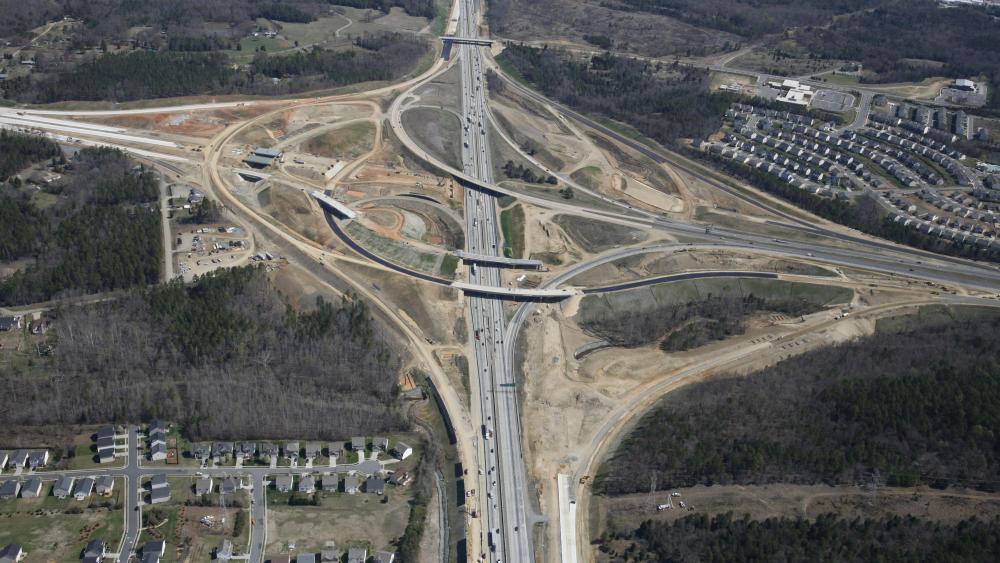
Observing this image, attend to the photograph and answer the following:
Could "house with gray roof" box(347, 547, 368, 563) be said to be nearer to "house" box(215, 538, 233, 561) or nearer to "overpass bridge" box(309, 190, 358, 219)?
"house" box(215, 538, 233, 561)

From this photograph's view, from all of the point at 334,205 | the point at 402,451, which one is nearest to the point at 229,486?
the point at 402,451

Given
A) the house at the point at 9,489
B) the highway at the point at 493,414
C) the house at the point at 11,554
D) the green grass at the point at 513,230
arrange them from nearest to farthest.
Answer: the house at the point at 11,554, the house at the point at 9,489, the highway at the point at 493,414, the green grass at the point at 513,230

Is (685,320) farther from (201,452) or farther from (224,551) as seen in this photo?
(224,551)

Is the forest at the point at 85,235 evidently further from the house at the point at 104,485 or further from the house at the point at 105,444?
the house at the point at 104,485

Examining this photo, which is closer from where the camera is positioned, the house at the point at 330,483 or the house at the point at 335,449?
the house at the point at 330,483

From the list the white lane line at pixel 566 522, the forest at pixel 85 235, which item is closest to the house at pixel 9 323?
the forest at pixel 85 235

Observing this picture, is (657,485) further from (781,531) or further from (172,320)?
(172,320)
